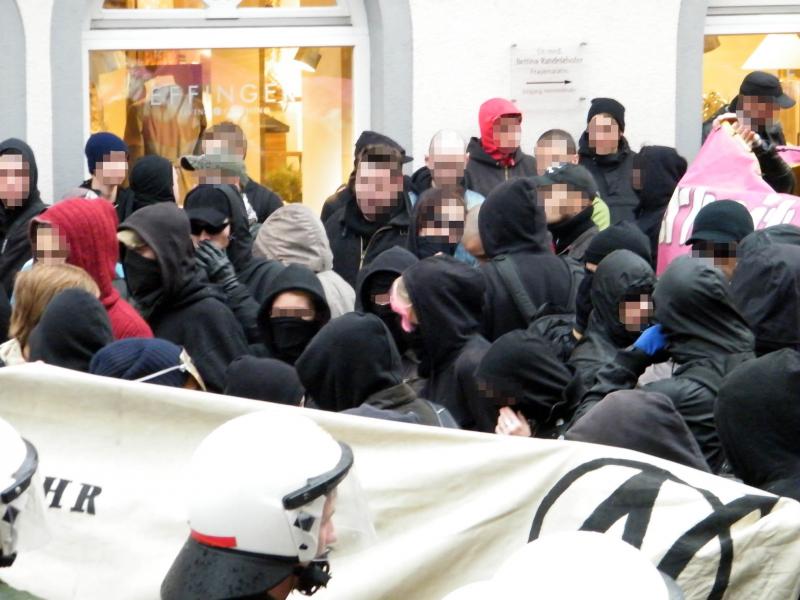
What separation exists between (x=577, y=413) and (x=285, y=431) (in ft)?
6.70

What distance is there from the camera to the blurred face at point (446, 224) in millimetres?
7102

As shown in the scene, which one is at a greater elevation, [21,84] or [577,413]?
[21,84]

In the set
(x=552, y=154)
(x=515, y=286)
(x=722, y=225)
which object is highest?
(x=552, y=154)

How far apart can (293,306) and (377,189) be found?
5.34ft

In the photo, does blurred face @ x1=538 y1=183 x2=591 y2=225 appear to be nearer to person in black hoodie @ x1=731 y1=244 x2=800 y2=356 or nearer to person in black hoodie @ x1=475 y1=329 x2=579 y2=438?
person in black hoodie @ x1=731 y1=244 x2=800 y2=356

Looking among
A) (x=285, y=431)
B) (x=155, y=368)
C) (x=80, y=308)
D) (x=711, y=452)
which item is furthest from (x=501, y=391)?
(x=285, y=431)

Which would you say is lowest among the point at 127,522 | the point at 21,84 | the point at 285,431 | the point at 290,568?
the point at 127,522

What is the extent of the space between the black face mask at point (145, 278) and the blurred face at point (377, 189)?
1.67 m

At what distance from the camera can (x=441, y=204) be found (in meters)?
7.18

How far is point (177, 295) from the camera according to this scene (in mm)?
6102

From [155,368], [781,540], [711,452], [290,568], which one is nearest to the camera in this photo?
[290,568]

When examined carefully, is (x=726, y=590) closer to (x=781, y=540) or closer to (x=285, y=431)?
(x=781, y=540)

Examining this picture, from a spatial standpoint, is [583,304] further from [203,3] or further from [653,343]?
[203,3]

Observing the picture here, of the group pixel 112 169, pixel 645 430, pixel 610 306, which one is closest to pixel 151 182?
pixel 112 169
